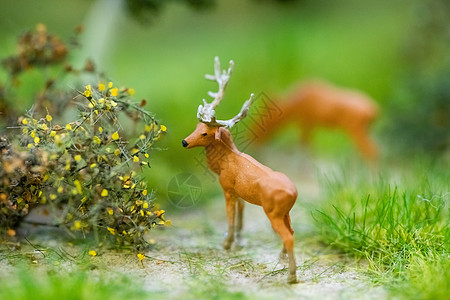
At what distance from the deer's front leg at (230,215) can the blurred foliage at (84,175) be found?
1.29 feet

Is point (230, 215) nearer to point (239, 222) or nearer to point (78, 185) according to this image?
point (239, 222)

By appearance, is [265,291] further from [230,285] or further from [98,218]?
[98,218]

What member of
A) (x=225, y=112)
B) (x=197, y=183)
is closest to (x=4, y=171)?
(x=197, y=183)

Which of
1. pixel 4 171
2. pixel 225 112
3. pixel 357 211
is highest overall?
pixel 225 112

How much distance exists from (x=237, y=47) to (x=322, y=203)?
4733 mm

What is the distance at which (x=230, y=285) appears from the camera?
256 centimetres

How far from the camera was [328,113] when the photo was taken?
201 inches

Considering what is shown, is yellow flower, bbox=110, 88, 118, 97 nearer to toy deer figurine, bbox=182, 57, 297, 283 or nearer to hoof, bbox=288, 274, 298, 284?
toy deer figurine, bbox=182, 57, 297, 283

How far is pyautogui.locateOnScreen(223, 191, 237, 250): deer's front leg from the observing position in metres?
2.93

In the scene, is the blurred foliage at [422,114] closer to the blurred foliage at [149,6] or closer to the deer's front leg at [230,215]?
the blurred foliage at [149,6]

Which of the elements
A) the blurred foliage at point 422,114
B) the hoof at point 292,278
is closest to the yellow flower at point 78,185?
the hoof at point 292,278

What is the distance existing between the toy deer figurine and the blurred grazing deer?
6.64 feet

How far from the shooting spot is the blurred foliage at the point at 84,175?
263 centimetres

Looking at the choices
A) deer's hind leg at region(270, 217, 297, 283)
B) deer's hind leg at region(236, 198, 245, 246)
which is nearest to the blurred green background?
deer's hind leg at region(236, 198, 245, 246)
